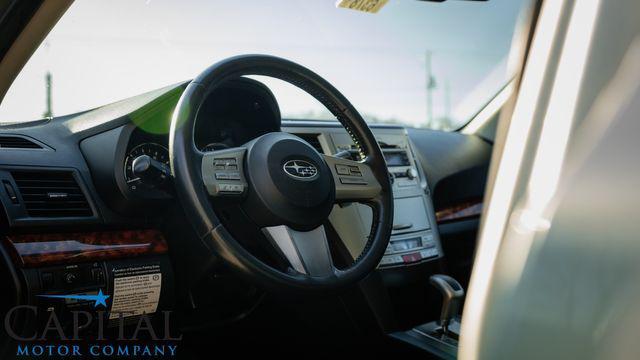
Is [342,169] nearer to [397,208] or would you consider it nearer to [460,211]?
[397,208]

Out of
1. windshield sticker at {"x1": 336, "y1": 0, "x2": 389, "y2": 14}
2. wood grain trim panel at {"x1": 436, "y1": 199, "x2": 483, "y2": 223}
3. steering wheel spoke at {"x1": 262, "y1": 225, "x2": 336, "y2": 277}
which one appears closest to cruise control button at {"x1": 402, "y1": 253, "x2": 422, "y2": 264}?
wood grain trim panel at {"x1": 436, "y1": 199, "x2": 483, "y2": 223}

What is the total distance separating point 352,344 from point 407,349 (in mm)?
245

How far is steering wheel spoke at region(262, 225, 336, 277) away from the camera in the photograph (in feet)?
5.20

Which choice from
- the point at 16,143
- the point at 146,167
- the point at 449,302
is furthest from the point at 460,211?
the point at 16,143

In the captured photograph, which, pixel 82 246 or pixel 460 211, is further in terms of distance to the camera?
pixel 460 211

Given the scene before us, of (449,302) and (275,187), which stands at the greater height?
(275,187)

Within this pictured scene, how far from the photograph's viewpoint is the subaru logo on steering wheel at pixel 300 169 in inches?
63.6

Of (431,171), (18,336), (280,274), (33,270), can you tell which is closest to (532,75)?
(280,274)

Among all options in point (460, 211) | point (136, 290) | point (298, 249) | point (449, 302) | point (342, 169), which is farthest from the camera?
point (460, 211)

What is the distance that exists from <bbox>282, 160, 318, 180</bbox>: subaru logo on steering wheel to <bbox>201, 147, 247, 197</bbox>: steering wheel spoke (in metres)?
0.13

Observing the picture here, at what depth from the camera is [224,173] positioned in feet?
5.03

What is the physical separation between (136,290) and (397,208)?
4.14ft

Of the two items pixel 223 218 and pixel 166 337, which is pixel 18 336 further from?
pixel 223 218

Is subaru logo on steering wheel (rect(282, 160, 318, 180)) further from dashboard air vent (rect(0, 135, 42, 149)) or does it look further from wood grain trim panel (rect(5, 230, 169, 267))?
dashboard air vent (rect(0, 135, 42, 149))
